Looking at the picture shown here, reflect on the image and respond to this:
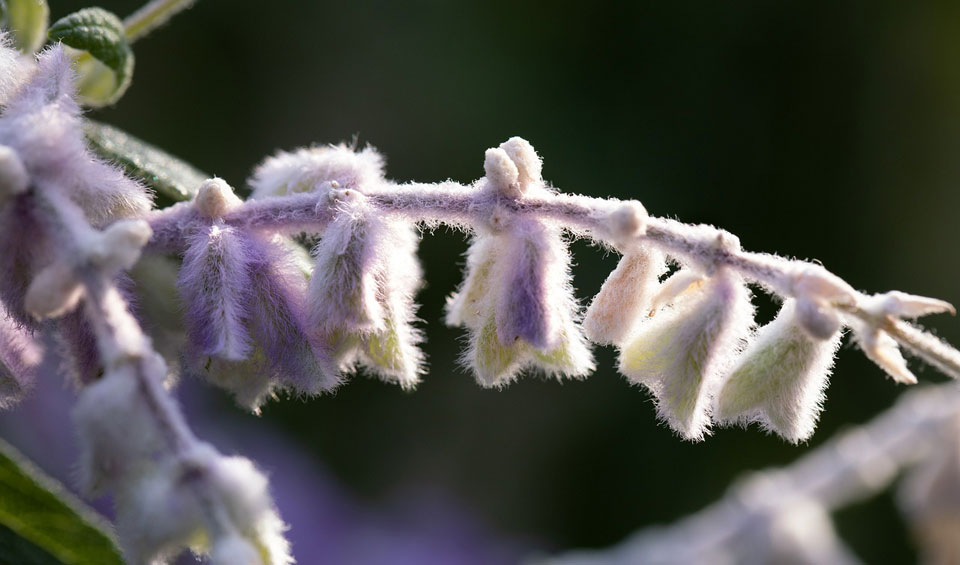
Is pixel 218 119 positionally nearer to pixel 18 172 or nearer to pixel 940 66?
pixel 940 66

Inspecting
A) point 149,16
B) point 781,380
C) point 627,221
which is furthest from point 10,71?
point 781,380

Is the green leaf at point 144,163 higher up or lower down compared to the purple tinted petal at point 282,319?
higher up

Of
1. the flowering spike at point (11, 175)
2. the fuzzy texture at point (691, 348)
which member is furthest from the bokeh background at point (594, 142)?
the flowering spike at point (11, 175)

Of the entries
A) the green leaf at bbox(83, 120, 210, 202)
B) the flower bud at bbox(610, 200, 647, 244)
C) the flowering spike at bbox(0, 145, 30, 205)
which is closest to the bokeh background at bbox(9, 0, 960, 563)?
the green leaf at bbox(83, 120, 210, 202)

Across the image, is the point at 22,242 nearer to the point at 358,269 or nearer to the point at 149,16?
the point at 358,269

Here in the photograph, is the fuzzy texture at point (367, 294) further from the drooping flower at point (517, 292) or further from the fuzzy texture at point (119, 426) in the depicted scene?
the fuzzy texture at point (119, 426)

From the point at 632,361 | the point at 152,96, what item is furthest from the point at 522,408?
the point at 632,361

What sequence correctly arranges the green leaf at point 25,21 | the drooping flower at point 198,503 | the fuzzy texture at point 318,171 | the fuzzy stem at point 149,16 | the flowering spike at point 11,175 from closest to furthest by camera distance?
the drooping flower at point 198,503 → the flowering spike at point 11,175 → the fuzzy texture at point 318,171 → the green leaf at point 25,21 → the fuzzy stem at point 149,16
